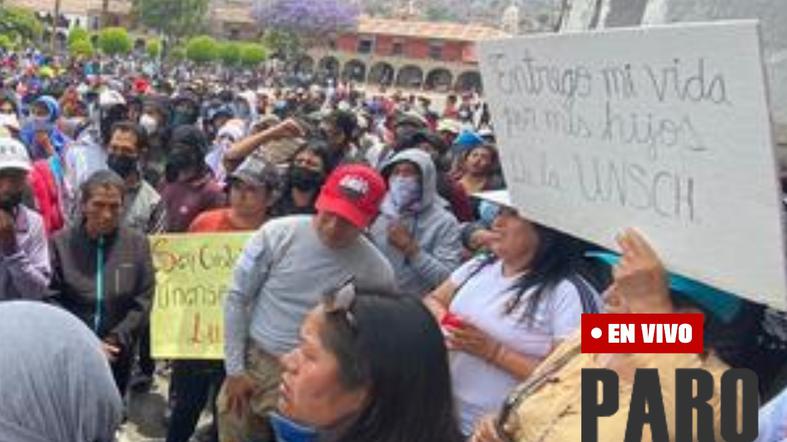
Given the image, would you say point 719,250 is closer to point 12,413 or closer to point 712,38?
point 712,38

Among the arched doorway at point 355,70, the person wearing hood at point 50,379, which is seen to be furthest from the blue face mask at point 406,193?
the arched doorway at point 355,70

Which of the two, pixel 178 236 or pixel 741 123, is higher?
pixel 741 123

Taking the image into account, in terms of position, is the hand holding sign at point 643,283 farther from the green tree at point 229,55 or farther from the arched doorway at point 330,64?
the arched doorway at point 330,64

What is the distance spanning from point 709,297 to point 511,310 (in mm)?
948

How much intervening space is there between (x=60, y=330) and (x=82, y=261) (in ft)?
8.91

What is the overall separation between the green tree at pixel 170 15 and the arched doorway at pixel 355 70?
12138 mm

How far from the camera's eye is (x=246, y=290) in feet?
13.2

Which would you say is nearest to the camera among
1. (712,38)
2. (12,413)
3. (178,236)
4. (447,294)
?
(12,413)

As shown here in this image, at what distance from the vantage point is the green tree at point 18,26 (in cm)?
5397

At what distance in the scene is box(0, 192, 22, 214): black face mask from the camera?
4.34m

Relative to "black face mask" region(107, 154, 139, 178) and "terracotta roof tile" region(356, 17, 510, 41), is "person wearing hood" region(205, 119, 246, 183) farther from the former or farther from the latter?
"terracotta roof tile" region(356, 17, 510, 41)

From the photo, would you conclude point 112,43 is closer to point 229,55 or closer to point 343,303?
point 229,55

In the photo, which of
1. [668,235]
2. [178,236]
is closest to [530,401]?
[668,235]

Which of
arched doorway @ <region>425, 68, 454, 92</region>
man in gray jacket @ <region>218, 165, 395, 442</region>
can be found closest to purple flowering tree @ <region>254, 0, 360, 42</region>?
arched doorway @ <region>425, 68, 454, 92</region>
